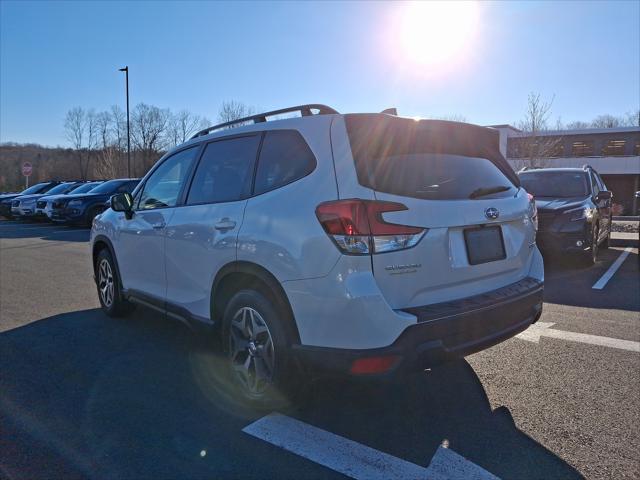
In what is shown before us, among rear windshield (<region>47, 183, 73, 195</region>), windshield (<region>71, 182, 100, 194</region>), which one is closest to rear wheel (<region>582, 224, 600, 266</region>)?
windshield (<region>71, 182, 100, 194</region>)

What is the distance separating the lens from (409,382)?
145 inches

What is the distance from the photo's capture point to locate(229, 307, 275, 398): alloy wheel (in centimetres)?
309

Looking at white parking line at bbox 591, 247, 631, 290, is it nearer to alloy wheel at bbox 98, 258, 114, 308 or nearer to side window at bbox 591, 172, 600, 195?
side window at bbox 591, 172, 600, 195

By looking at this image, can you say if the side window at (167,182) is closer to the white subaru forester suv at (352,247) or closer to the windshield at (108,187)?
the white subaru forester suv at (352,247)

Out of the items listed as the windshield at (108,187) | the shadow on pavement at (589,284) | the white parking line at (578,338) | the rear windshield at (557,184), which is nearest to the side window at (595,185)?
the rear windshield at (557,184)

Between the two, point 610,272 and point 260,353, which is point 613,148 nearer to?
point 610,272

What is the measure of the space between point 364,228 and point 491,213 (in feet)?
3.21

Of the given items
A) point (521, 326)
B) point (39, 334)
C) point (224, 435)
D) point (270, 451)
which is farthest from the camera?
point (39, 334)

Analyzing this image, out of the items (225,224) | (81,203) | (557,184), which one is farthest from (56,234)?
(225,224)

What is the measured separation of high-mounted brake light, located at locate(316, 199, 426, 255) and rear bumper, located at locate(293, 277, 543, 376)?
39 centimetres

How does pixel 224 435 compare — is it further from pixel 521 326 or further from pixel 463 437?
pixel 521 326

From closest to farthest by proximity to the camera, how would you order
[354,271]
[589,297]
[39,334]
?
[354,271] < [39,334] < [589,297]

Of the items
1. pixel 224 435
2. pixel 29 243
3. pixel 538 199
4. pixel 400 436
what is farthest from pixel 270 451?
pixel 29 243

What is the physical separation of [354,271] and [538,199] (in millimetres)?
7246
